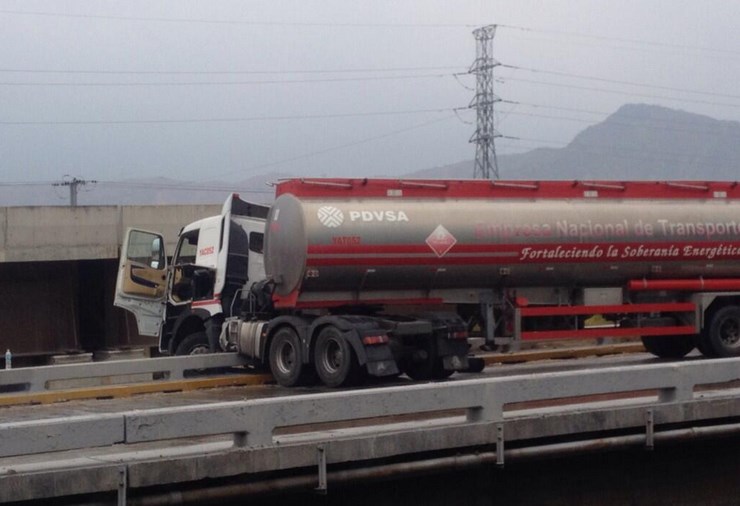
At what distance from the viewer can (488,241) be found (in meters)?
18.1

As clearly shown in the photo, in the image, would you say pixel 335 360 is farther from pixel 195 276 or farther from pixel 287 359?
pixel 195 276

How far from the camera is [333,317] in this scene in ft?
55.2

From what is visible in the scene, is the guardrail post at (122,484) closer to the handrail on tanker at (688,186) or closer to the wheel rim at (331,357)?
the wheel rim at (331,357)

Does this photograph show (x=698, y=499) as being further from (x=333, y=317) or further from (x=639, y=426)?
(x=333, y=317)

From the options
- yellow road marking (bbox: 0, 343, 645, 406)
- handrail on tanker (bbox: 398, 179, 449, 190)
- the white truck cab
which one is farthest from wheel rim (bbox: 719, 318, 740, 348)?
the white truck cab

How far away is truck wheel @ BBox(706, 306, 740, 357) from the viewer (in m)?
20.0

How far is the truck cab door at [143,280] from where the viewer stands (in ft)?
71.8

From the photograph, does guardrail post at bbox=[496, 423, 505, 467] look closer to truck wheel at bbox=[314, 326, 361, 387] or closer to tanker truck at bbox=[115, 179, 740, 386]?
tanker truck at bbox=[115, 179, 740, 386]

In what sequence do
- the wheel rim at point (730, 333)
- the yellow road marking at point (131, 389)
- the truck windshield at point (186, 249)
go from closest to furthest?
the yellow road marking at point (131, 389)
the wheel rim at point (730, 333)
the truck windshield at point (186, 249)

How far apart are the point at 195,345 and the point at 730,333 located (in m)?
9.41

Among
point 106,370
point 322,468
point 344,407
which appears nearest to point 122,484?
point 322,468

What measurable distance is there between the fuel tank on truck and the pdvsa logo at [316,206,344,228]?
0.05 feet

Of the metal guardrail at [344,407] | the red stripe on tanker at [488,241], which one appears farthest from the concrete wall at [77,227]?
the metal guardrail at [344,407]

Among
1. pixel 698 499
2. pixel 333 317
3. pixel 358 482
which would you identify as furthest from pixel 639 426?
pixel 333 317
